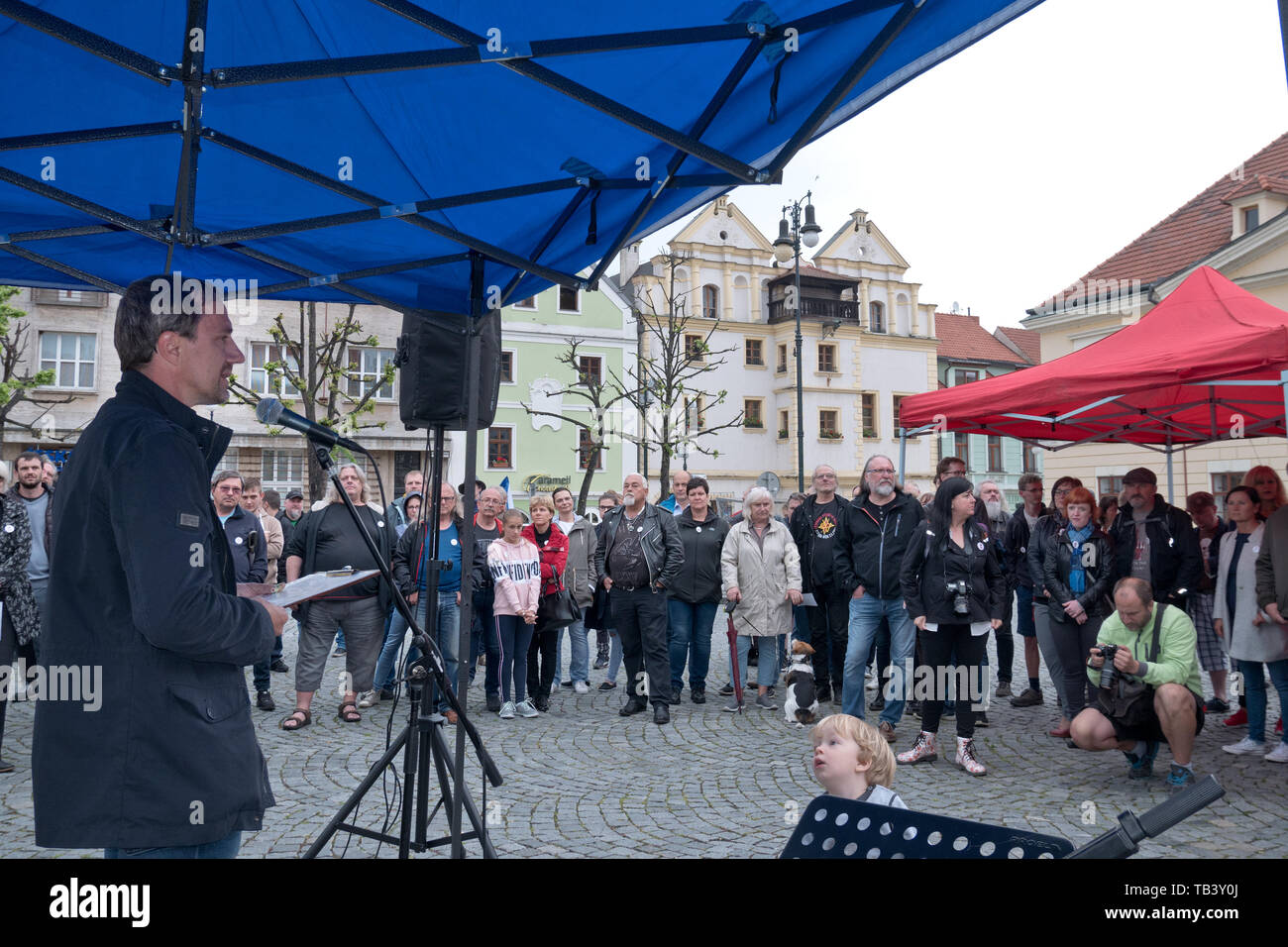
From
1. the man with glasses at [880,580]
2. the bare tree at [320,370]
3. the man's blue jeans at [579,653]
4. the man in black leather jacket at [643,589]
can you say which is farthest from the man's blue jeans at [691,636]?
the bare tree at [320,370]

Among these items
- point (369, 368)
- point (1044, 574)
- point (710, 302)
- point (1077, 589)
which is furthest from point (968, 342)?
point (1077, 589)

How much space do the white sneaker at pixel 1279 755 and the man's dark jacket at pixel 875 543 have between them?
290 centimetres

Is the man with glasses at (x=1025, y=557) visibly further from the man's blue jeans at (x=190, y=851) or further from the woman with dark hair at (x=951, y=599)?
the man's blue jeans at (x=190, y=851)

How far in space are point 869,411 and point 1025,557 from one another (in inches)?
1747

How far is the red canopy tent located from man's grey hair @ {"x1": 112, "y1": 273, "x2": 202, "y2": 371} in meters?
5.44

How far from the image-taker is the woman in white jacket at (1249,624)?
23.3 feet

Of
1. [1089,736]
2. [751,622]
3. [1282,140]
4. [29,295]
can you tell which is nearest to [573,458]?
[29,295]

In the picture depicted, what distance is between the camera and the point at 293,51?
3.41m

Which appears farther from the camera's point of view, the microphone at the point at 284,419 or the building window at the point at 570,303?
the building window at the point at 570,303

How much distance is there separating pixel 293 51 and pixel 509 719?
6.61m

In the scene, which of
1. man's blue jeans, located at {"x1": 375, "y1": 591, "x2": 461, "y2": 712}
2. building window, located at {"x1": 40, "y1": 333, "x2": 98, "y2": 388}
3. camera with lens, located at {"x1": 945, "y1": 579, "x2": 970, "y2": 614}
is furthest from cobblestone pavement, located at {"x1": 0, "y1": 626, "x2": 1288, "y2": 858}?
building window, located at {"x1": 40, "y1": 333, "x2": 98, "y2": 388}

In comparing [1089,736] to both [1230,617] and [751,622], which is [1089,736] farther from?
[751,622]

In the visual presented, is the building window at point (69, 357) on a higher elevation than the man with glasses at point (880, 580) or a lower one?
higher
